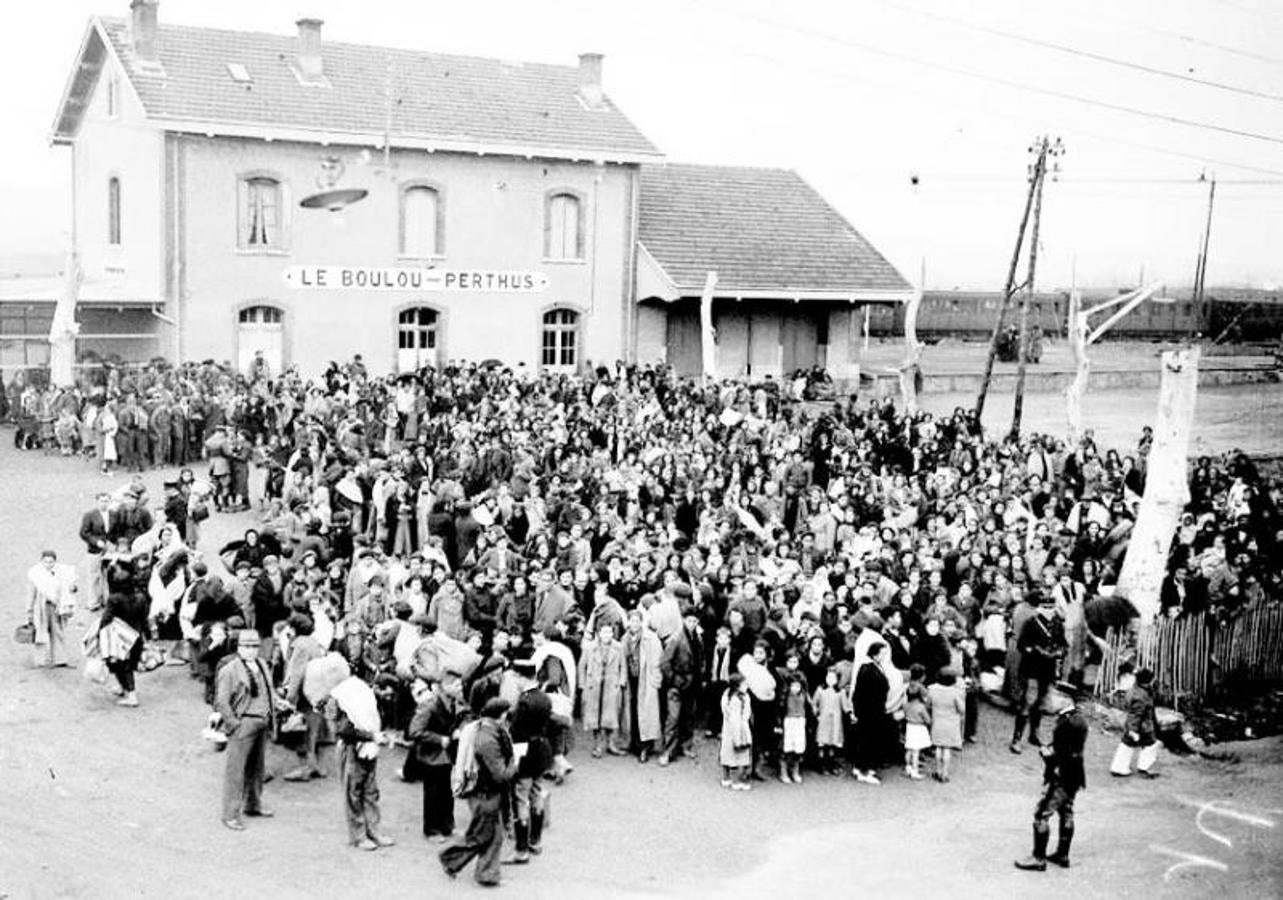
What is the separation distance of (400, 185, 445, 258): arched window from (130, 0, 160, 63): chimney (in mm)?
6309

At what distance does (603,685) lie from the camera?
13.1 meters

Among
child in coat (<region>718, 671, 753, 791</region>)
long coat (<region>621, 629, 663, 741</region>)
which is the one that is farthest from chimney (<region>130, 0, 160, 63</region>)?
child in coat (<region>718, 671, 753, 791</region>)

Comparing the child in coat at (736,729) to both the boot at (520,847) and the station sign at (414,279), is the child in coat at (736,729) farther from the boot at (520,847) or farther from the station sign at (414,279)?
the station sign at (414,279)

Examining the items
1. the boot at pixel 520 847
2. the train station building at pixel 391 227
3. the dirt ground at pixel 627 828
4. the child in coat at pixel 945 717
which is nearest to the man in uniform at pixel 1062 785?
the dirt ground at pixel 627 828

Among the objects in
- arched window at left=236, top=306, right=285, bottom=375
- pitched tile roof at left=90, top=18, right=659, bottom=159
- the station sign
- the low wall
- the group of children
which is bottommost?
the group of children

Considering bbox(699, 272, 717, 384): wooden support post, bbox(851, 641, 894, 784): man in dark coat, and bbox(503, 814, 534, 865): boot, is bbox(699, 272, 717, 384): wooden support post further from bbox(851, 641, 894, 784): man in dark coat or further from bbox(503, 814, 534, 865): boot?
bbox(503, 814, 534, 865): boot

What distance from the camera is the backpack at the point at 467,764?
10102mm

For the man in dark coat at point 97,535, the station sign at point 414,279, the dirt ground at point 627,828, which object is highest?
the station sign at point 414,279

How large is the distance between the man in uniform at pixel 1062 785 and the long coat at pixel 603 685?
4059mm

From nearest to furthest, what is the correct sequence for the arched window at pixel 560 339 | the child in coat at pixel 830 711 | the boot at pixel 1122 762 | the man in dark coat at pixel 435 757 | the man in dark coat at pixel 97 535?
1. the man in dark coat at pixel 435 757
2. the child in coat at pixel 830 711
3. the boot at pixel 1122 762
4. the man in dark coat at pixel 97 535
5. the arched window at pixel 560 339

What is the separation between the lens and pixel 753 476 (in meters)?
20.5

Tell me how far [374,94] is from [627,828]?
2395cm

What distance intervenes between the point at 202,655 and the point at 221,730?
7.40 ft

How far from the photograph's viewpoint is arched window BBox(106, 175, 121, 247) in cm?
3131
